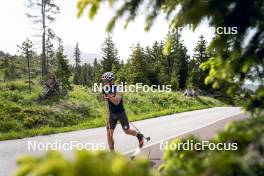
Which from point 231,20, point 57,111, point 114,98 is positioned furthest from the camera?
point 57,111

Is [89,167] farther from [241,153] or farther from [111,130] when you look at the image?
[111,130]

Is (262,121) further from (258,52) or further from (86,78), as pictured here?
(86,78)

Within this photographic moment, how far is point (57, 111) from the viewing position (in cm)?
2119

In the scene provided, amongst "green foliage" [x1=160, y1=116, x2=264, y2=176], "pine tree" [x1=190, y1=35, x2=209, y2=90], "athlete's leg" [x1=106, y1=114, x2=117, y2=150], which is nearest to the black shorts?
"athlete's leg" [x1=106, y1=114, x2=117, y2=150]

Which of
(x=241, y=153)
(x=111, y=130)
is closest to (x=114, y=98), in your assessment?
(x=111, y=130)

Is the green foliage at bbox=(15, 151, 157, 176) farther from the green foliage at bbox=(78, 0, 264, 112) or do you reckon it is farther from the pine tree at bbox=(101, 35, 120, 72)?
the pine tree at bbox=(101, 35, 120, 72)

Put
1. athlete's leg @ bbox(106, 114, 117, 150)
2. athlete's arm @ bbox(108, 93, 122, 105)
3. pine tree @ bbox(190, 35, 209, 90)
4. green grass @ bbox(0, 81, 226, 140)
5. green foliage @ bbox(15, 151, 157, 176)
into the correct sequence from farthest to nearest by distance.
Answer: pine tree @ bbox(190, 35, 209, 90), green grass @ bbox(0, 81, 226, 140), athlete's leg @ bbox(106, 114, 117, 150), athlete's arm @ bbox(108, 93, 122, 105), green foliage @ bbox(15, 151, 157, 176)

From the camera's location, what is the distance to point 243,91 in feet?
13.9

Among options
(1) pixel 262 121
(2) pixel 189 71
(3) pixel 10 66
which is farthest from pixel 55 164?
(2) pixel 189 71

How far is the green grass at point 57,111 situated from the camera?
16.5 metres

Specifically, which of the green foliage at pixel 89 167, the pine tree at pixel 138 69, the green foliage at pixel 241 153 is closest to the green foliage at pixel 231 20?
the green foliage at pixel 241 153

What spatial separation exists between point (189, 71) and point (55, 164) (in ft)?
268

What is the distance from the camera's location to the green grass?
16.5m

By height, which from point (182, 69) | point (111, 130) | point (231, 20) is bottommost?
point (111, 130)
